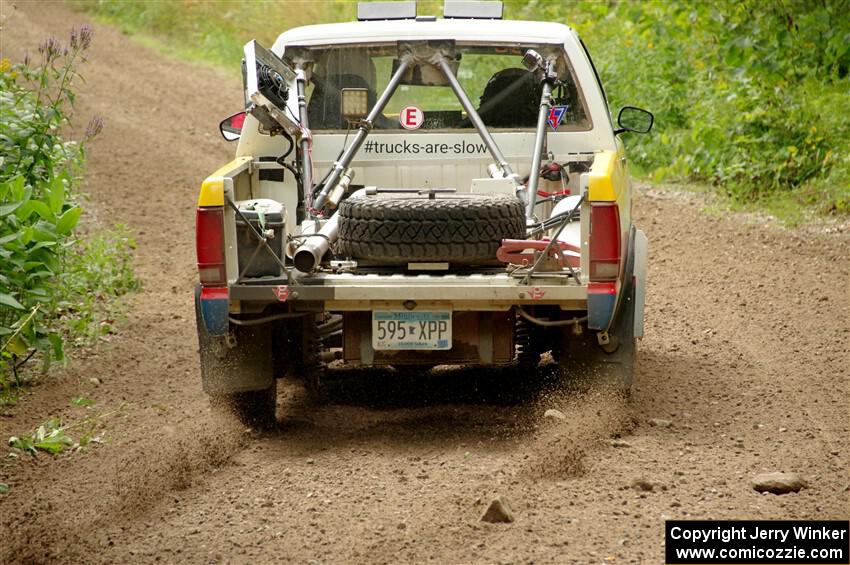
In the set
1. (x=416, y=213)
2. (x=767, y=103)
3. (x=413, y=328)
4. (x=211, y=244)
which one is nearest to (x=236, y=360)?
(x=211, y=244)

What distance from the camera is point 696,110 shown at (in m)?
14.3

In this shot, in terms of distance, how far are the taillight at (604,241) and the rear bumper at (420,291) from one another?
11 cm

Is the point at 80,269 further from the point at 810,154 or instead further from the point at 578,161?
the point at 810,154

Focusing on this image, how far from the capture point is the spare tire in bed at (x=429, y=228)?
18.8ft

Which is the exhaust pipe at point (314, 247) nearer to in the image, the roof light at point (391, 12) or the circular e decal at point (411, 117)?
the circular e decal at point (411, 117)

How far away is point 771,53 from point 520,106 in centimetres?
604

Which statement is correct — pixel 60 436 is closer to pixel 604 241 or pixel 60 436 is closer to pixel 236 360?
pixel 236 360

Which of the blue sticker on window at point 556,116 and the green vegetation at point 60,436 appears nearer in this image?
the green vegetation at point 60,436

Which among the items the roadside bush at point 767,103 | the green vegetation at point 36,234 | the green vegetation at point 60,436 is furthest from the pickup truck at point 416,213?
the roadside bush at point 767,103

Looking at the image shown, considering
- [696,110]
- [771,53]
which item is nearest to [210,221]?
[771,53]

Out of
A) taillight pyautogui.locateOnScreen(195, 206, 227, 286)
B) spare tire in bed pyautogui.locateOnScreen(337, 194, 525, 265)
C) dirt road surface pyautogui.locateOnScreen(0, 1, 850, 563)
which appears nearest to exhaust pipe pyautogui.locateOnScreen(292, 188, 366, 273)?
spare tire in bed pyautogui.locateOnScreen(337, 194, 525, 265)

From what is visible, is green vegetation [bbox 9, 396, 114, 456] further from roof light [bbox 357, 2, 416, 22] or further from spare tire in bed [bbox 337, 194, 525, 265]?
roof light [bbox 357, 2, 416, 22]

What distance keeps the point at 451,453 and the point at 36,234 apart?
2.59 meters

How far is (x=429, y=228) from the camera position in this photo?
5.73 meters
